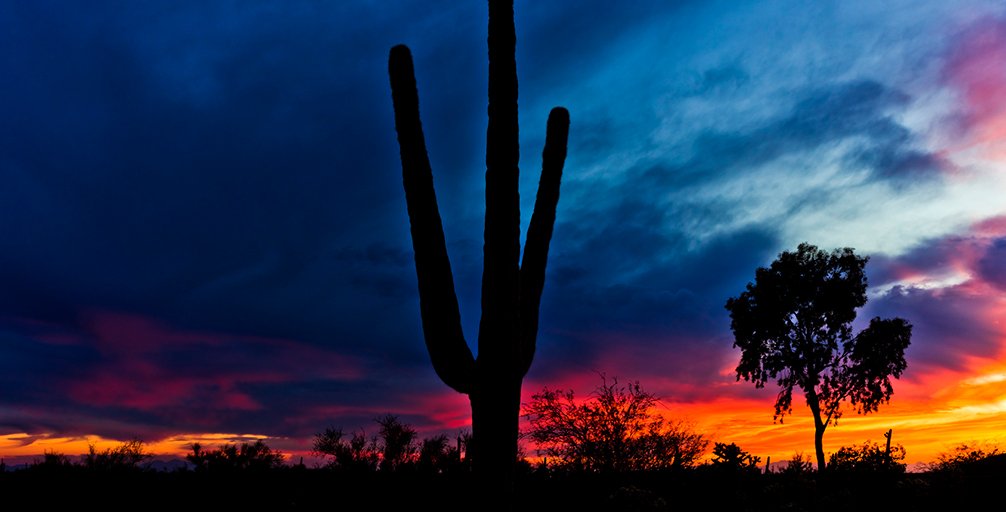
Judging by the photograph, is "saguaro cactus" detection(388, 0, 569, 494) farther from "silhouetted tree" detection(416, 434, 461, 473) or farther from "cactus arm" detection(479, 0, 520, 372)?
"silhouetted tree" detection(416, 434, 461, 473)

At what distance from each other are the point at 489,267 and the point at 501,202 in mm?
714

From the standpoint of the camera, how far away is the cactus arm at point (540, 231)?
8453 mm

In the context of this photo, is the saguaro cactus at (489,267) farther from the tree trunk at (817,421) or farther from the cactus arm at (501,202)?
the tree trunk at (817,421)

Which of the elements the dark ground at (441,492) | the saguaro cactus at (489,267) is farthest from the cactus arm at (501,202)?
the dark ground at (441,492)

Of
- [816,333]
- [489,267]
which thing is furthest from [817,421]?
[489,267]

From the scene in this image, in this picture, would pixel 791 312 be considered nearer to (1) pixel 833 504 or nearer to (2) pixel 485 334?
(1) pixel 833 504

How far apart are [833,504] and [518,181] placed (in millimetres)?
14831

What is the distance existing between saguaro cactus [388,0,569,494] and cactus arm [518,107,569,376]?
1120 mm

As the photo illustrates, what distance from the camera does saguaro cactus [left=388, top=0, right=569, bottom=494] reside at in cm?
701

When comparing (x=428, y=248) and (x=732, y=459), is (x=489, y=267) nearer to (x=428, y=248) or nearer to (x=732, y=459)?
(x=428, y=248)

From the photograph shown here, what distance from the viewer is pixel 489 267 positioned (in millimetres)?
7090

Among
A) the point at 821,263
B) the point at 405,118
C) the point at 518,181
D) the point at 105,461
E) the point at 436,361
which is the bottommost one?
the point at 105,461

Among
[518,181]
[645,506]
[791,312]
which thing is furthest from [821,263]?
[518,181]

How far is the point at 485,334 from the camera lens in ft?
23.6
